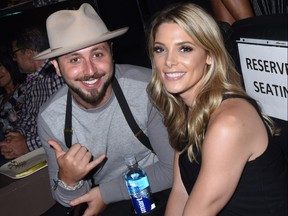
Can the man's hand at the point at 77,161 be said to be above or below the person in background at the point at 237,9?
below

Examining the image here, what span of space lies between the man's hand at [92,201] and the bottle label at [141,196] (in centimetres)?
17

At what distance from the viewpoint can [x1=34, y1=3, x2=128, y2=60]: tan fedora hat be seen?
1809 mm

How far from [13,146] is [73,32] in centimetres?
122

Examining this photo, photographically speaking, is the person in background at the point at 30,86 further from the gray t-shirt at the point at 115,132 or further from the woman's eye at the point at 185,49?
the woman's eye at the point at 185,49

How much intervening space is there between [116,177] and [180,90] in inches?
29.4

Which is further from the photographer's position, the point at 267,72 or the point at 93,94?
the point at 93,94

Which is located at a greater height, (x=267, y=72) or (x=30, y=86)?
(x=267, y=72)

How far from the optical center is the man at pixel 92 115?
183 cm

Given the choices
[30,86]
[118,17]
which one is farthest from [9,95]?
[118,17]

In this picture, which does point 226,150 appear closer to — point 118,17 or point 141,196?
point 141,196

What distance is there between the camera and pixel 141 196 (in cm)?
167

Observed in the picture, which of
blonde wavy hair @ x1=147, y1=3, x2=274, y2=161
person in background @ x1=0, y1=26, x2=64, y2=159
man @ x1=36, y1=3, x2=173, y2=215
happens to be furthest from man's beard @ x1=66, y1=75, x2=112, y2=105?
person in background @ x1=0, y1=26, x2=64, y2=159

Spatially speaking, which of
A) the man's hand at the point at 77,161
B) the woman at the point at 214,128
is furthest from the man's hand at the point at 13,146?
the woman at the point at 214,128

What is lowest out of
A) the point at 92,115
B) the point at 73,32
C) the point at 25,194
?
the point at 25,194
